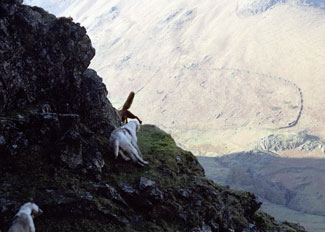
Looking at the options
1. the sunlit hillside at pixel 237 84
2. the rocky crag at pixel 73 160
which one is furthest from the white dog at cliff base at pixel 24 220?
the sunlit hillside at pixel 237 84

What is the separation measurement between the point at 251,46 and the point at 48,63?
182 m

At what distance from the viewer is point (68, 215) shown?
8.90 m

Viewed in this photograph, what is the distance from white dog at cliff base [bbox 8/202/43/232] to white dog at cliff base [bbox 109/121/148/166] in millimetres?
4064

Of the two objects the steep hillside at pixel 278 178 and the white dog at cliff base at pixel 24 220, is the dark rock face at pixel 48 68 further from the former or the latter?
the steep hillside at pixel 278 178

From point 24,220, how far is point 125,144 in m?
4.77

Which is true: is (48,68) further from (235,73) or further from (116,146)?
(235,73)

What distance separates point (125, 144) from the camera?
11.7 metres

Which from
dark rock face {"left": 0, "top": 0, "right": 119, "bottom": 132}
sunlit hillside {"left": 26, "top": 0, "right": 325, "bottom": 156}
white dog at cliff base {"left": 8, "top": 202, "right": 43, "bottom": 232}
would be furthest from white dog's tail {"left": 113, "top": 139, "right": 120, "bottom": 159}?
sunlit hillside {"left": 26, "top": 0, "right": 325, "bottom": 156}

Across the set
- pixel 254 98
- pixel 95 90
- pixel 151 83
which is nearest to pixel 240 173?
pixel 254 98

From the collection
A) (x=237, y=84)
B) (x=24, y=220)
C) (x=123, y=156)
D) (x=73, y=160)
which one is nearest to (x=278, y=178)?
(x=237, y=84)

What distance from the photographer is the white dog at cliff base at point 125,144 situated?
11.5 m

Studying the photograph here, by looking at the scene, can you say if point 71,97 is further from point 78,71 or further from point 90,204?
point 90,204

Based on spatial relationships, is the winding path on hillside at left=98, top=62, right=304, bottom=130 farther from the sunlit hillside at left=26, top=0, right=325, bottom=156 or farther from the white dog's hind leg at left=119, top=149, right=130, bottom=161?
the white dog's hind leg at left=119, top=149, right=130, bottom=161

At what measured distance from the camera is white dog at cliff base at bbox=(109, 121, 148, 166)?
1147 centimetres
